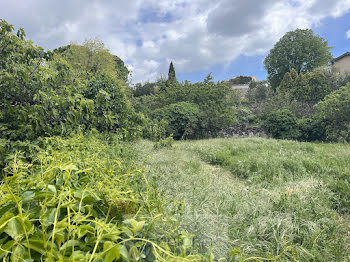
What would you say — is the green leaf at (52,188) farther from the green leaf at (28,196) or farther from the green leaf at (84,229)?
the green leaf at (84,229)

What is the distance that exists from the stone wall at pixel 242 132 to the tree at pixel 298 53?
18101mm

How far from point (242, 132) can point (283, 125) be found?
87.6 inches

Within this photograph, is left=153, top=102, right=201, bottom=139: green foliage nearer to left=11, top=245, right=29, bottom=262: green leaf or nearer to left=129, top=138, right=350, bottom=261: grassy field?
left=129, top=138, right=350, bottom=261: grassy field

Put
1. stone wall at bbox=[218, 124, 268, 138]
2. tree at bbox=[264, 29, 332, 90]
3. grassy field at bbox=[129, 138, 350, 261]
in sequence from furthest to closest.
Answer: tree at bbox=[264, 29, 332, 90], stone wall at bbox=[218, 124, 268, 138], grassy field at bbox=[129, 138, 350, 261]

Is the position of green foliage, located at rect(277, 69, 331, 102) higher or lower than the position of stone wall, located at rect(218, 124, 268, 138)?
higher

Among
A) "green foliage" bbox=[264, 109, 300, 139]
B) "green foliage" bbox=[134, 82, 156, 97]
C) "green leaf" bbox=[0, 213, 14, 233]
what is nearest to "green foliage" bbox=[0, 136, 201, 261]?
"green leaf" bbox=[0, 213, 14, 233]

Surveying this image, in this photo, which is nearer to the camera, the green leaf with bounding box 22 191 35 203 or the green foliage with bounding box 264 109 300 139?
the green leaf with bounding box 22 191 35 203

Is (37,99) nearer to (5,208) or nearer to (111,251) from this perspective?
(5,208)

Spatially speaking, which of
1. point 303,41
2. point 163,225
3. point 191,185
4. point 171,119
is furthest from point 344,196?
point 303,41

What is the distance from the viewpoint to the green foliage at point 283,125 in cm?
1083

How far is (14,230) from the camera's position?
0.54 meters

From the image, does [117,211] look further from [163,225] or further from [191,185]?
[191,185]

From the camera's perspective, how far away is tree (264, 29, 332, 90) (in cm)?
2523

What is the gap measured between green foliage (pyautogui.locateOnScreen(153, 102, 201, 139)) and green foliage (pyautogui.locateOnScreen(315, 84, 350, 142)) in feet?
20.1
